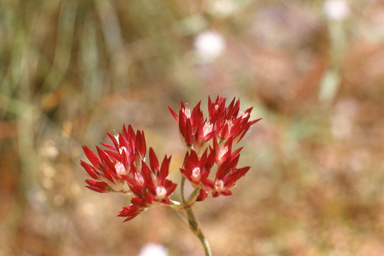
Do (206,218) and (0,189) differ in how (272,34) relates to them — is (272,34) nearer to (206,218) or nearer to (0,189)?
(206,218)

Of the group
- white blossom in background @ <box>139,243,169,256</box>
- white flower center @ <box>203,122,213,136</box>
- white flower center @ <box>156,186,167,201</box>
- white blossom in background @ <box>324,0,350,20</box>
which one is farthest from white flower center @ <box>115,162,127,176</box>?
white blossom in background @ <box>324,0,350,20</box>

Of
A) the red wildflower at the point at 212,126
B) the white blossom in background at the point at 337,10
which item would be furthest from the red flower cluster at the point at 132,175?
the white blossom in background at the point at 337,10

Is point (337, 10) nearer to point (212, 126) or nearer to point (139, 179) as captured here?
point (212, 126)

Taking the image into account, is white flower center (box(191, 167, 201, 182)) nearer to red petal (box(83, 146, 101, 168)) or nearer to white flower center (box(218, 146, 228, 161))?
white flower center (box(218, 146, 228, 161))

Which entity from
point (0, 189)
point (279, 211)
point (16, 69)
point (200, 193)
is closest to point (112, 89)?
point (16, 69)

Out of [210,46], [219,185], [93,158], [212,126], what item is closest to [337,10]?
[210,46]

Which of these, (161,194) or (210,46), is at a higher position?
(210,46)

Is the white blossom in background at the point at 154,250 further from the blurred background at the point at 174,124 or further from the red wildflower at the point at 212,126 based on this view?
the red wildflower at the point at 212,126
